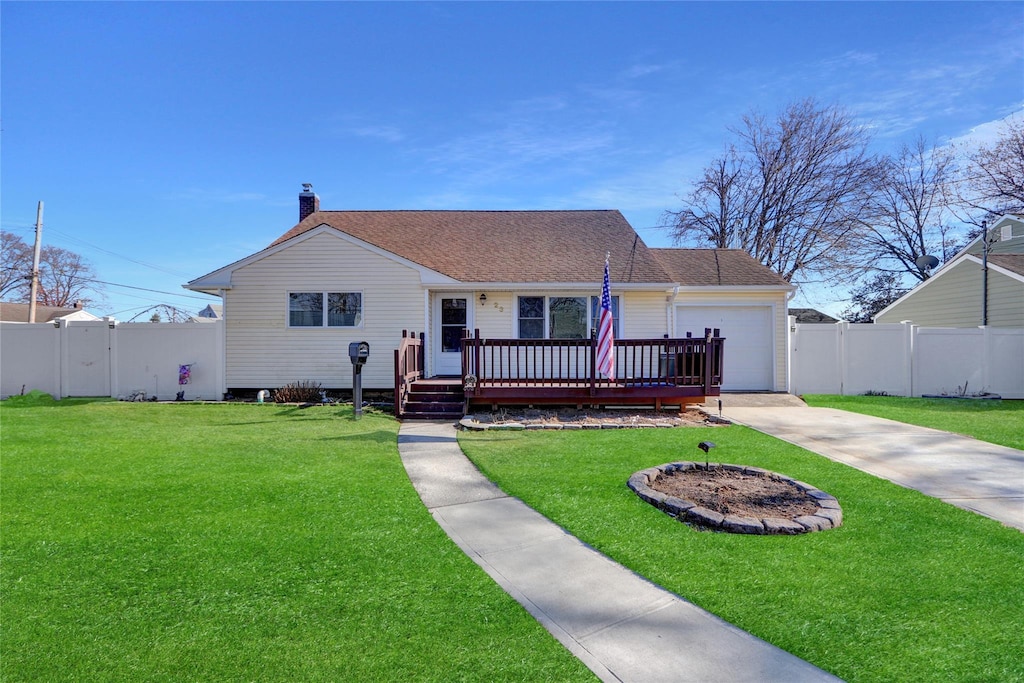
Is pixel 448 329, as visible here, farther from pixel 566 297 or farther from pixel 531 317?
pixel 566 297

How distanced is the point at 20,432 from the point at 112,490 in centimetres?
460

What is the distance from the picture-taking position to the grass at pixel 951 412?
8266mm

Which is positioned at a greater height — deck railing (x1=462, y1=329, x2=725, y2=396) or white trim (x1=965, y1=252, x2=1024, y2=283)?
white trim (x1=965, y1=252, x2=1024, y2=283)

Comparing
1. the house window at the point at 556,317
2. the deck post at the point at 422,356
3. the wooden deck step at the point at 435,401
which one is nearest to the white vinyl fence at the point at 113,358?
the deck post at the point at 422,356

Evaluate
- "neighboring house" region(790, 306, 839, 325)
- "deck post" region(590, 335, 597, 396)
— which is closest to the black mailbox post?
"deck post" region(590, 335, 597, 396)

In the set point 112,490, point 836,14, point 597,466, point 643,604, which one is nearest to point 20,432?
point 112,490

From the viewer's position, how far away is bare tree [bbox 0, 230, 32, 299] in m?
33.7

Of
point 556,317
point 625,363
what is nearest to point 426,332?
point 556,317

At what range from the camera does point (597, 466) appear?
5930mm

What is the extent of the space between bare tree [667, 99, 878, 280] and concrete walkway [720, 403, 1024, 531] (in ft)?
51.1

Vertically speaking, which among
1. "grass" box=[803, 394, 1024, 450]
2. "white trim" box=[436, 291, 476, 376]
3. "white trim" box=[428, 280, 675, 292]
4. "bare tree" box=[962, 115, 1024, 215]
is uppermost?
"bare tree" box=[962, 115, 1024, 215]

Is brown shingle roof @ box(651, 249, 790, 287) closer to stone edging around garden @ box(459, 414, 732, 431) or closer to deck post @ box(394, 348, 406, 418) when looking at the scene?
stone edging around garden @ box(459, 414, 732, 431)

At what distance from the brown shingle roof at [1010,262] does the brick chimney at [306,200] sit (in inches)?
802

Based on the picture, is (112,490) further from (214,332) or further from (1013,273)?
(1013,273)
